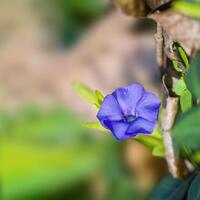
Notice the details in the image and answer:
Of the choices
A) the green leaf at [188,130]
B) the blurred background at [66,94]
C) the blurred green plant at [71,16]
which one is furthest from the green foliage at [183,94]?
the blurred green plant at [71,16]

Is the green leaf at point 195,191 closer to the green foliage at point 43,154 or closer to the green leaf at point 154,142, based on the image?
the green leaf at point 154,142

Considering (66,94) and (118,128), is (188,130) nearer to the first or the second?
(118,128)

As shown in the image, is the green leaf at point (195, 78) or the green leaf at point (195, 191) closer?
the green leaf at point (195, 78)

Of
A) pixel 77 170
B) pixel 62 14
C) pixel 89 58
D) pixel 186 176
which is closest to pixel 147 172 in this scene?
pixel 77 170

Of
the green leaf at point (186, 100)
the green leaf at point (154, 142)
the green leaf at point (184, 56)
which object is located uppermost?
the green leaf at point (184, 56)

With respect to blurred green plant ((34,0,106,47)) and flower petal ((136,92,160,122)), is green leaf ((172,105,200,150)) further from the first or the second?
blurred green plant ((34,0,106,47))

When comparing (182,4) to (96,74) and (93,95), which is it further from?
(96,74)
